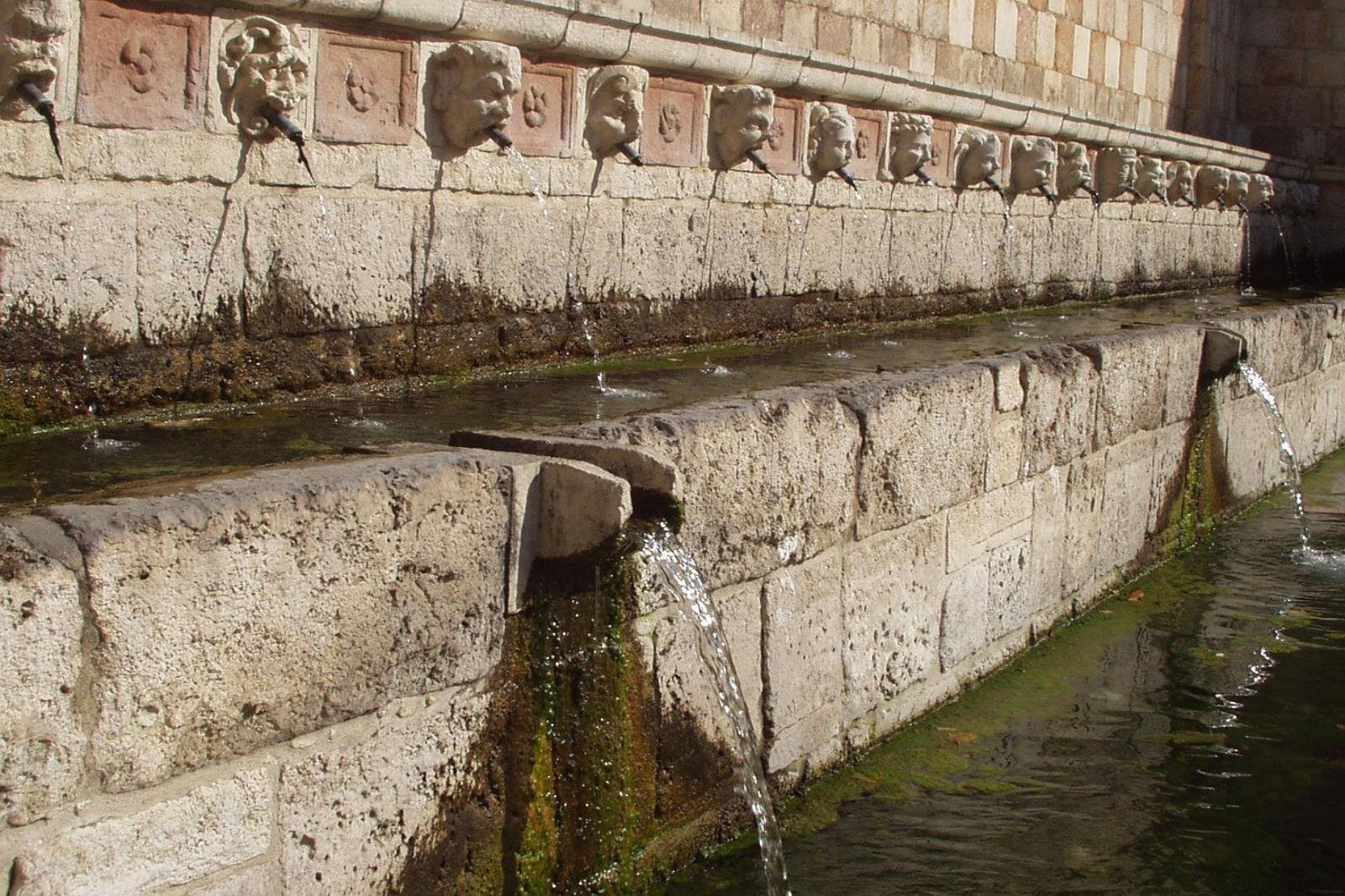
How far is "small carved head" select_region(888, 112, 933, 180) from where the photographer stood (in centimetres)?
828

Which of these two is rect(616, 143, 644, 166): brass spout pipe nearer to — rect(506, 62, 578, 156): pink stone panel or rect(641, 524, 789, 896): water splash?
rect(506, 62, 578, 156): pink stone panel

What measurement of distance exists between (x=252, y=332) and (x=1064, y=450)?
287cm

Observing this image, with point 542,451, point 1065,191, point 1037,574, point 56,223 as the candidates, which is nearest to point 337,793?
point 542,451

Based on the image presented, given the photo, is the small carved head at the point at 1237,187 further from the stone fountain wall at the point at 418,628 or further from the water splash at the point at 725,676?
the water splash at the point at 725,676

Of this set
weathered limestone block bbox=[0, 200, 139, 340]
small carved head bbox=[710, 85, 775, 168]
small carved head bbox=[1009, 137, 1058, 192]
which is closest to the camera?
weathered limestone block bbox=[0, 200, 139, 340]

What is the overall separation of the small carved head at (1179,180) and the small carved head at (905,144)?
16.3 feet

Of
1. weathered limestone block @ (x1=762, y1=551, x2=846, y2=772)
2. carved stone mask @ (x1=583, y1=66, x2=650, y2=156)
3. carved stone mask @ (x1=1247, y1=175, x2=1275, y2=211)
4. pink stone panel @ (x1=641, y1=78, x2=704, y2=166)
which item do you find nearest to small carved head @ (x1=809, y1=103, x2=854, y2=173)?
pink stone panel @ (x1=641, y1=78, x2=704, y2=166)

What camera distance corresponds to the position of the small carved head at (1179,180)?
12562 mm

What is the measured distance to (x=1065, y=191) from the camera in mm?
10477

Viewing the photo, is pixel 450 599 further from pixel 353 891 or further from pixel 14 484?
pixel 14 484

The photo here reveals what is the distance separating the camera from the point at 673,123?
6387 millimetres

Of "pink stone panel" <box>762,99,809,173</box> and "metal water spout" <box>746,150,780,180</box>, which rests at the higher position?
"pink stone panel" <box>762,99,809,173</box>

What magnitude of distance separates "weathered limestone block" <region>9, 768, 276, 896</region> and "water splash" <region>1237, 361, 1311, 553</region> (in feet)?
18.6

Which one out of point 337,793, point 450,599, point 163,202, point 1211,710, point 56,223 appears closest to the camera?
point 337,793
